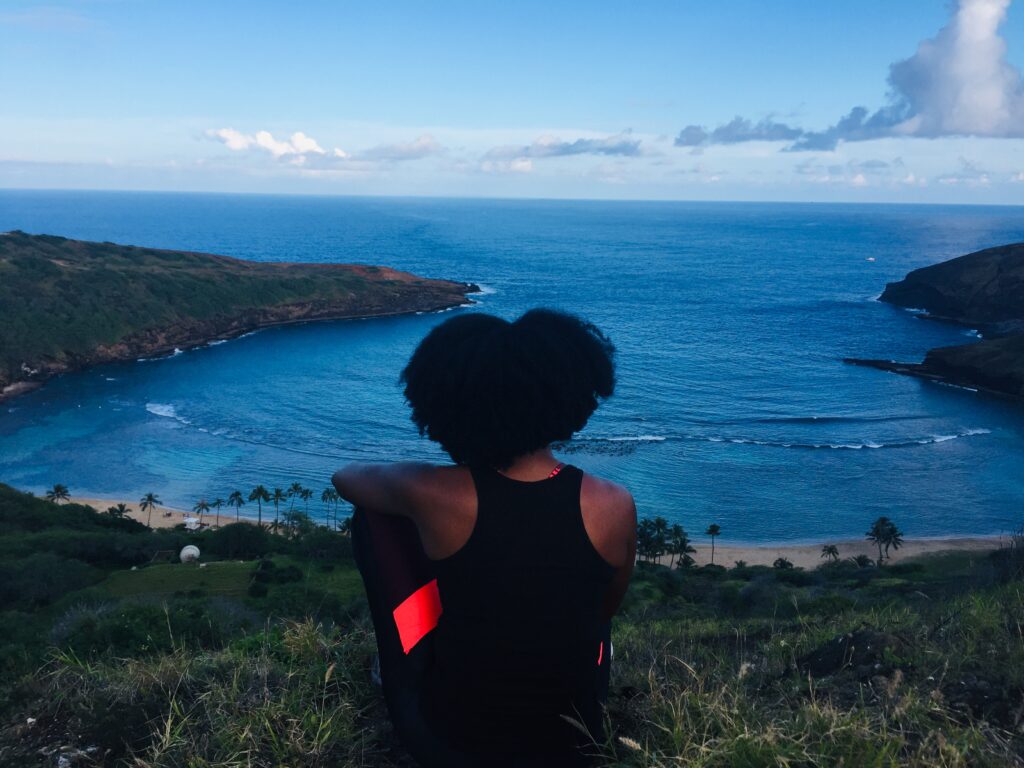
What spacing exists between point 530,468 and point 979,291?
9655 cm

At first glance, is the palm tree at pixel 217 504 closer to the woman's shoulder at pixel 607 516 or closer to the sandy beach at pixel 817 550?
the sandy beach at pixel 817 550

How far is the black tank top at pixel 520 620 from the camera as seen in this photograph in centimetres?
274

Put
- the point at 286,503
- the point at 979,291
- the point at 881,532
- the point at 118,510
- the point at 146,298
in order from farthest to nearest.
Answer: the point at 979,291 < the point at 146,298 < the point at 286,503 < the point at 118,510 < the point at 881,532

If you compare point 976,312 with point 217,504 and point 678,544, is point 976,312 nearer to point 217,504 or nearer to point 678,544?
point 678,544

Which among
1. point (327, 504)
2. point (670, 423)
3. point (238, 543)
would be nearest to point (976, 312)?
point (670, 423)

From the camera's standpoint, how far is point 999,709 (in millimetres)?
3537

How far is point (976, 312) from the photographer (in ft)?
275

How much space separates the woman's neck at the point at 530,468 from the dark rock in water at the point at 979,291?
86.2 metres

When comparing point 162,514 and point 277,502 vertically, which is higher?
point 277,502

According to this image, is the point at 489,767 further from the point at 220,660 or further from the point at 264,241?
the point at 264,241

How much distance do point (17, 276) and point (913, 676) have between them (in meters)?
84.4

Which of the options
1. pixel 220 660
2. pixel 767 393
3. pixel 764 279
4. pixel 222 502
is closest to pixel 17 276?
pixel 222 502

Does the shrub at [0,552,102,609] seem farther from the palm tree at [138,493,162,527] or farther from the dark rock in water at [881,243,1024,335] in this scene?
the dark rock in water at [881,243,1024,335]

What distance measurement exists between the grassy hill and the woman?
62022 millimetres
